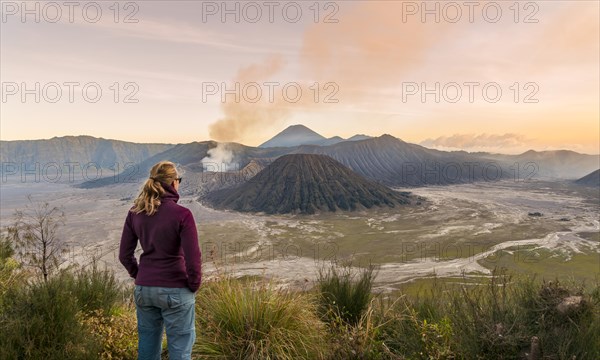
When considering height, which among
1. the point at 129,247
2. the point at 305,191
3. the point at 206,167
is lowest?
the point at 305,191

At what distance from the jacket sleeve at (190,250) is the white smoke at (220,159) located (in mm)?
134822

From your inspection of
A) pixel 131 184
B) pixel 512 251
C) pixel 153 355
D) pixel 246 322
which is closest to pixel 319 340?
pixel 246 322

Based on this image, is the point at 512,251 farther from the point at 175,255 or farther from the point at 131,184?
the point at 131,184

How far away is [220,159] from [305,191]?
275 ft

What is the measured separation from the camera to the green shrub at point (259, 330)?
339cm

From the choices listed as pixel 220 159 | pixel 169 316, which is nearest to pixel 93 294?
pixel 169 316

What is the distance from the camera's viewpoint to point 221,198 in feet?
292

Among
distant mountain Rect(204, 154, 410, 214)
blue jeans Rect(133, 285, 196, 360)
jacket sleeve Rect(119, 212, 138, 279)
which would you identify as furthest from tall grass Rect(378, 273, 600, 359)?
distant mountain Rect(204, 154, 410, 214)

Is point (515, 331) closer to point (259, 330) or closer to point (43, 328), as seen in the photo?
point (259, 330)

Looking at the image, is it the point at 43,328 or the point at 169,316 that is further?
the point at 43,328

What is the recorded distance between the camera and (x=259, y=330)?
11.5 ft

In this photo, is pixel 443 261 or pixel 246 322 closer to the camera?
pixel 246 322

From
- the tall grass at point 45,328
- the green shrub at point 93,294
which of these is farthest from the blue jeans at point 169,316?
the green shrub at point 93,294

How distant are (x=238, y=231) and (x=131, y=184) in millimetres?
91822
